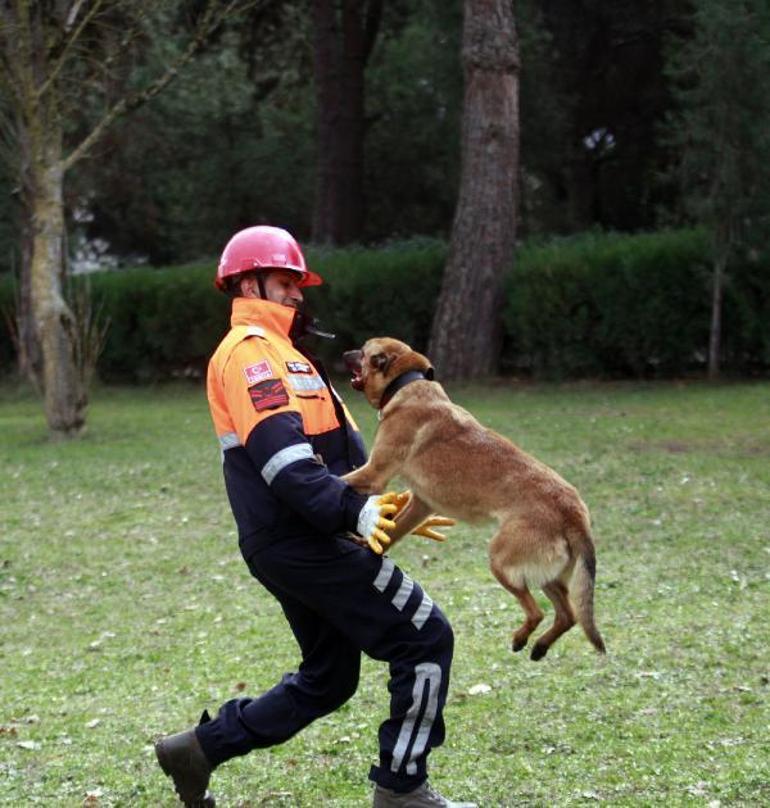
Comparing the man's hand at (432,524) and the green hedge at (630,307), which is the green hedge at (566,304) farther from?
the man's hand at (432,524)

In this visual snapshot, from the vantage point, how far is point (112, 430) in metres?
19.0

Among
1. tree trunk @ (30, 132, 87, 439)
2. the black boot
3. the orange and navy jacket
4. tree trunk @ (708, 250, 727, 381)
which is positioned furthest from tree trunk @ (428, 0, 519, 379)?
the black boot

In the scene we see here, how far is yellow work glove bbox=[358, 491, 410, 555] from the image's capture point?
454 centimetres

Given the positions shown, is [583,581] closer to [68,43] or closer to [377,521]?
[377,521]

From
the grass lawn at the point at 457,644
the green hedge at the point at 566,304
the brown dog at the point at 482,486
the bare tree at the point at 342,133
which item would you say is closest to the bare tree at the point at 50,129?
the grass lawn at the point at 457,644

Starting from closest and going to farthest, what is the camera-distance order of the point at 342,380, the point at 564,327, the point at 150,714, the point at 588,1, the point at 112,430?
the point at 150,714 < the point at 112,430 < the point at 564,327 < the point at 342,380 < the point at 588,1

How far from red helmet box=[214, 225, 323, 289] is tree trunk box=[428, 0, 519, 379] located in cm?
1603

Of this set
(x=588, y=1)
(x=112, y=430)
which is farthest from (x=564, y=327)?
(x=588, y=1)

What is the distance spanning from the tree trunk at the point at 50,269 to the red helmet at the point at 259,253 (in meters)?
12.7

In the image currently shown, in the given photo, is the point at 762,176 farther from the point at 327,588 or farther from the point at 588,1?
the point at 327,588

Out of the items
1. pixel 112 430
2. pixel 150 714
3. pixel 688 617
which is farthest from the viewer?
pixel 112 430

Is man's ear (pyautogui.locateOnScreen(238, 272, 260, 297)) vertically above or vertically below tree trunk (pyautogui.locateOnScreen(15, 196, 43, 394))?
above

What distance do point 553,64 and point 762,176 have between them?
8.78 metres

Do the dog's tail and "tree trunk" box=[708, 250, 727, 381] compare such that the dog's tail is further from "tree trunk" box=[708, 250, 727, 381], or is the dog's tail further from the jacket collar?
"tree trunk" box=[708, 250, 727, 381]
